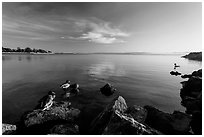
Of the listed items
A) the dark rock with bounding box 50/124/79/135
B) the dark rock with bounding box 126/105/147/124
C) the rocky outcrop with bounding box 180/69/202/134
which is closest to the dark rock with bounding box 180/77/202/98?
the rocky outcrop with bounding box 180/69/202/134

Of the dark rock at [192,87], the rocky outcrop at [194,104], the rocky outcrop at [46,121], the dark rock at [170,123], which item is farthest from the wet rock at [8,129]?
the dark rock at [192,87]

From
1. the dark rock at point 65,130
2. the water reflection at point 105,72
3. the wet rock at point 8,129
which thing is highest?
the water reflection at point 105,72

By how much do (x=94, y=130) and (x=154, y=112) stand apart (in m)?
5.79

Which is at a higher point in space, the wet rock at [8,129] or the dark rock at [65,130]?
the dark rock at [65,130]

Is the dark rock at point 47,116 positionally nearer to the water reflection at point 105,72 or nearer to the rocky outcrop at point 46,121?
the rocky outcrop at point 46,121

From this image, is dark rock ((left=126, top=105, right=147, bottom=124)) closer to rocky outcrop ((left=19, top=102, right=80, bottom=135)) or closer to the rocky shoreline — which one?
the rocky shoreline

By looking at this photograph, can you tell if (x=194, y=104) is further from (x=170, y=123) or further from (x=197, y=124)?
(x=170, y=123)

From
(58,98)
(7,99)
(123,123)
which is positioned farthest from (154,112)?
(7,99)

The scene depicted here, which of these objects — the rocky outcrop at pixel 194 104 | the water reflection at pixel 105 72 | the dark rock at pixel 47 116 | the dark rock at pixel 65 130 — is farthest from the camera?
the water reflection at pixel 105 72

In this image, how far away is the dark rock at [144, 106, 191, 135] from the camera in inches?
375

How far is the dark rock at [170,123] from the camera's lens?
9.52 meters

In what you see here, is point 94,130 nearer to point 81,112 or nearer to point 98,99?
point 81,112

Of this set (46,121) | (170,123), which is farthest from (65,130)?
(170,123)

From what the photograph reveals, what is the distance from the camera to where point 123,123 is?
24.5ft
